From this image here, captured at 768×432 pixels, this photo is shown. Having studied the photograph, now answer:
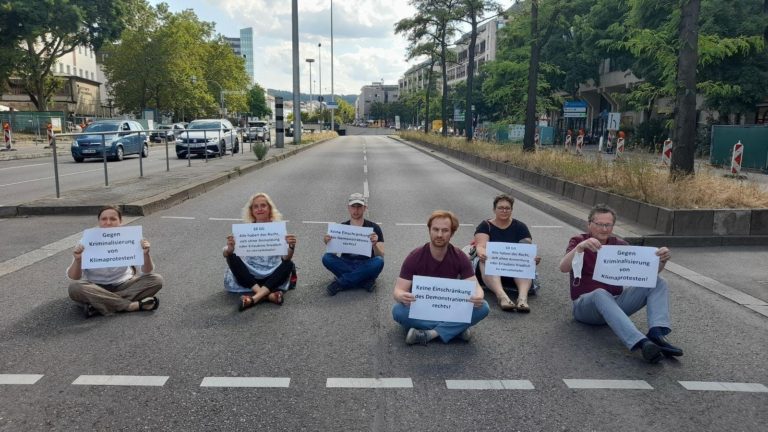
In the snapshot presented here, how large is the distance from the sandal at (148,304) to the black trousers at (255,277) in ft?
2.57

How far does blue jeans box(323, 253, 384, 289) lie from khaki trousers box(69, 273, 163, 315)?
5.91ft

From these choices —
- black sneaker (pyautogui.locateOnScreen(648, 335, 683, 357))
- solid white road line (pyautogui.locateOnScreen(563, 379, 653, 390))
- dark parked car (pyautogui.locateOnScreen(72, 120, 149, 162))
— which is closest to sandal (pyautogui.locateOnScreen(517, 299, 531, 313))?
black sneaker (pyautogui.locateOnScreen(648, 335, 683, 357))

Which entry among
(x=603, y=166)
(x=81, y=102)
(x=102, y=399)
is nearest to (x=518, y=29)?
(x=603, y=166)

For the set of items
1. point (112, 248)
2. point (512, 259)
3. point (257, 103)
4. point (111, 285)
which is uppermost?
point (257, 103)

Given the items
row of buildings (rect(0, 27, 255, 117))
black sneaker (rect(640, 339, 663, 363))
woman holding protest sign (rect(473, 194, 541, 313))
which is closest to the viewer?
black sneaker (rect(640, 339, 663, 363))

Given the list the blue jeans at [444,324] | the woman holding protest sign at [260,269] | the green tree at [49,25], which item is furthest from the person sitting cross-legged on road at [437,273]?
the green tree at [49,25]

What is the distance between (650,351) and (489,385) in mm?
1338

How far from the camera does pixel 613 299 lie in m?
4.78

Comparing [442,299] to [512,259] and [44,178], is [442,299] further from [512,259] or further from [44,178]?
[44,178]

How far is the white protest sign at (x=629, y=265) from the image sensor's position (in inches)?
186

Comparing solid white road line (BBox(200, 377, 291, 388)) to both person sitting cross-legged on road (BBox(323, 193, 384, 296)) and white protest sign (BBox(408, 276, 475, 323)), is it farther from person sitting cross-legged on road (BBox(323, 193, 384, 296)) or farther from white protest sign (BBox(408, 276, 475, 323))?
person sitting cross-legged on road (BBox(323, 193, 384, 296))

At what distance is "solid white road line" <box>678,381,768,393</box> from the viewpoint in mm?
3947

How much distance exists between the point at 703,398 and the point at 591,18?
158 feet

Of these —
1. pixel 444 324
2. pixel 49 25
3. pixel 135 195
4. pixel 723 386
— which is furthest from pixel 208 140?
pixel 723 386
